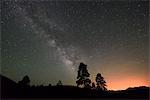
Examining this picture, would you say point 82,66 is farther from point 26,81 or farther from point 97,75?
point 26,81

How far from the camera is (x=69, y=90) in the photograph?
1640 inches

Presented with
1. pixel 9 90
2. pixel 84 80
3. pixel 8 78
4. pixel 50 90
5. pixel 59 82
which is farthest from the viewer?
pixel 59 82

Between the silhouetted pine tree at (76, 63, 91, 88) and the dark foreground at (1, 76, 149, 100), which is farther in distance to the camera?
the silhouetted pine tree at (76, 63, 91, 88)

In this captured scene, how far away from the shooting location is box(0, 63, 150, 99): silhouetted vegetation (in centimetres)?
3355

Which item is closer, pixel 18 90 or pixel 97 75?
pixel 18 90

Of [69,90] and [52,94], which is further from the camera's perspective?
[69,90]

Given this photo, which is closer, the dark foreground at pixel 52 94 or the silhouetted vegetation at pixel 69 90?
the dark foreground at pixel 52 94

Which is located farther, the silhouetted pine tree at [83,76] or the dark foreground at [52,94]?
the silhouetted pine tree at [83,76]

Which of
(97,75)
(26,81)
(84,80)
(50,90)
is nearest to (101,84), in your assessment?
(97,75)

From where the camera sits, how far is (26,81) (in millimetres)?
58125

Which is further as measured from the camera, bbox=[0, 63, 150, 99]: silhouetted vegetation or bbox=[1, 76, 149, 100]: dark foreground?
bbox=[0, 63, 150, 99]: silhouetted vegetation

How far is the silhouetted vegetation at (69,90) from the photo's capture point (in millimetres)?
33553

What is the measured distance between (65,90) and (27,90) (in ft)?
24.9

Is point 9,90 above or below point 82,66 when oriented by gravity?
below
